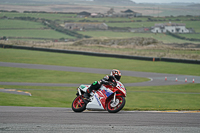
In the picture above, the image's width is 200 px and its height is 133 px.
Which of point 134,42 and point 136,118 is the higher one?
point 136,118

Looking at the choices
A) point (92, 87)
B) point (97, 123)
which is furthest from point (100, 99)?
point (97, 123)

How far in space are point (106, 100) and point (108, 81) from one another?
0.80 metres

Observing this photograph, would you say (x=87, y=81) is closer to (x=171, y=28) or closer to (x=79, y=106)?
(x=79, y=106)

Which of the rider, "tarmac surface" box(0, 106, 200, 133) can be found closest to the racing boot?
the rider

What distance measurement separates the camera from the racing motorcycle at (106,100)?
1263cm

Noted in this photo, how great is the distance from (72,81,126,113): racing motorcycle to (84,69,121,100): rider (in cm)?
15

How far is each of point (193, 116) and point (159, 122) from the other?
81.7 inches

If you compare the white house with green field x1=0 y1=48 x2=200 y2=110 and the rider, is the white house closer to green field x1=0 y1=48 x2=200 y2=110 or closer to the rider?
green field x1=0 y1=48 x2=200 y2=110

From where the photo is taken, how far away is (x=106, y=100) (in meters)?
13.0

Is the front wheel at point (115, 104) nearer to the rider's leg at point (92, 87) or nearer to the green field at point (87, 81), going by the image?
the rider's leg at point (92, 87)

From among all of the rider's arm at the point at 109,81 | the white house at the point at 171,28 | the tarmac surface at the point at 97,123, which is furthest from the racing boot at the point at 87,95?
the white house at the point at 171,28

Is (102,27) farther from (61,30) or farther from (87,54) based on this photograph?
(87,54)

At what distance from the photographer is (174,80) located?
1503 inches

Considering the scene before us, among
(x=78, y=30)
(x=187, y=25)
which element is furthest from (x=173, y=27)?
(x=78, y=30)
